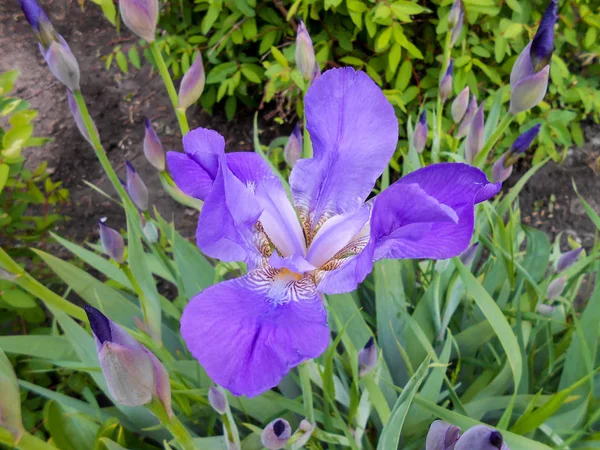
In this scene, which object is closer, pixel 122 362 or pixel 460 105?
pixel 122 362

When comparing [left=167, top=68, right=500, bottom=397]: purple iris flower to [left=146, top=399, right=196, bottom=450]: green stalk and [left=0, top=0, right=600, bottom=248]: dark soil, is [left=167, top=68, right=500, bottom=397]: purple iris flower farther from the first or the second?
[left=0, top=0, right=600, bottom=248]: dark soil

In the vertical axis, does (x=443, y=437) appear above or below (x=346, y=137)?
below

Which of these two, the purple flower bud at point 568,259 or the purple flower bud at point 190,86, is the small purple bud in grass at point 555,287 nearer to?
the purple flower bud at point 568,259

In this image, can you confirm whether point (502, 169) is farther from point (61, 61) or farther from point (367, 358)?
point (61, 61)

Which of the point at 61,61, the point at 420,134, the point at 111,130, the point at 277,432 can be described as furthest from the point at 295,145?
the point at 111,130

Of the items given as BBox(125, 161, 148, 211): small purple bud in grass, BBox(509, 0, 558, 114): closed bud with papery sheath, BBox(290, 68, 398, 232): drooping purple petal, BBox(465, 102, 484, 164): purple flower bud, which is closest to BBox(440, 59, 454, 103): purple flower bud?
BBox(465, 102, 484, 164): purple flower bud

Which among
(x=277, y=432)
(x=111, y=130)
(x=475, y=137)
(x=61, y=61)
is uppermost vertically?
(x=61, y=61)
